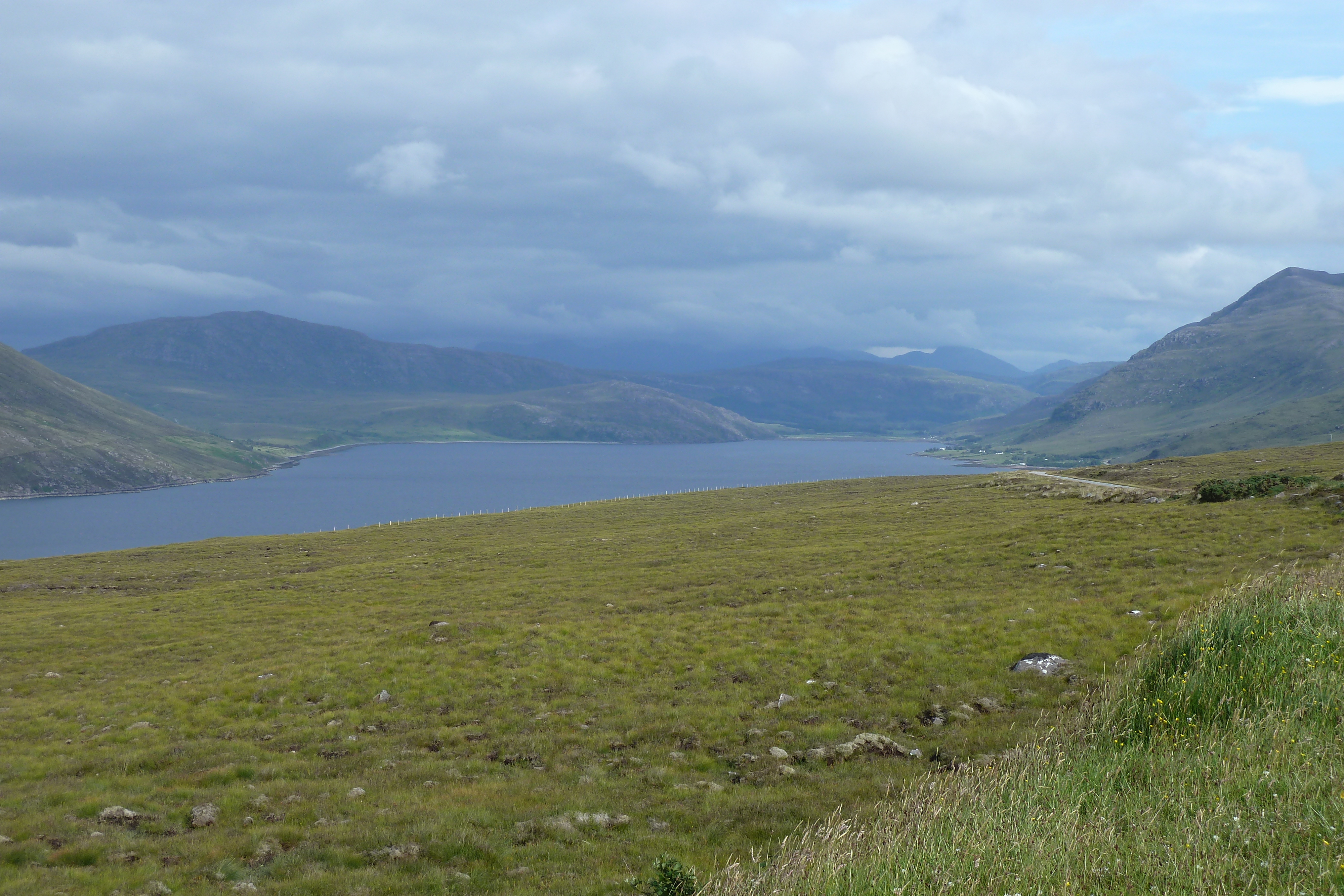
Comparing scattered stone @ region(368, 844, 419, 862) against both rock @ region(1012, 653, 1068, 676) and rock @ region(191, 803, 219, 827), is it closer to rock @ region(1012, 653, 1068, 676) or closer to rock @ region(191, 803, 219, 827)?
rock @ region(191, 803, 219, 827)

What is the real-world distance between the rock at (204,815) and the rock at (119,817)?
3.20 ft

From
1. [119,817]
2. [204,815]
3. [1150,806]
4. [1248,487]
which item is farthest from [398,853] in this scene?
[1248,487]

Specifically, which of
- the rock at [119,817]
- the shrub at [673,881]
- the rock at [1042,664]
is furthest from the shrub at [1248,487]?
the rock at [119,817]

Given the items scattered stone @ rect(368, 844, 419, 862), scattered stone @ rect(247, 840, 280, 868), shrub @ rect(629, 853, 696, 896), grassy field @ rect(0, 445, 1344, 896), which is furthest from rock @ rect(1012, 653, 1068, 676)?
scattered stone @ rect(247, 840, 280, 868)

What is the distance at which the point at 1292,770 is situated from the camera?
36.4ft

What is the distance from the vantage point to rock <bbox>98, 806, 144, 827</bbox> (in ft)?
49.8

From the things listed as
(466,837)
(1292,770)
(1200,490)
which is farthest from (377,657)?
(1200,490)

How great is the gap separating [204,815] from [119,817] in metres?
1.78

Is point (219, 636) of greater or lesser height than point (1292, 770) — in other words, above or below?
below

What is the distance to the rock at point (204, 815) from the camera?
1505 cm

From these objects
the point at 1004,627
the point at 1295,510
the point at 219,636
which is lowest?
the point at 219,636

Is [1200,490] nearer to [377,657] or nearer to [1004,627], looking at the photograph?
[1004,627]

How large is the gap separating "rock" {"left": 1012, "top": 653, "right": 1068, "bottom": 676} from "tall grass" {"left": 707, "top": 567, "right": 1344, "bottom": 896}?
566 cm

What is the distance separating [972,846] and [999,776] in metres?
3.71
